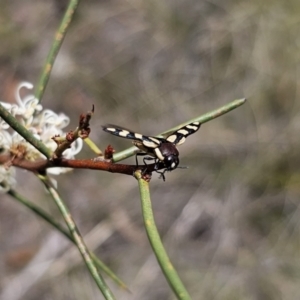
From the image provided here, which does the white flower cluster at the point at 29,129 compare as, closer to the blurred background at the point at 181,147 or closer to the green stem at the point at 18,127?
the green stem at the point at 18,127

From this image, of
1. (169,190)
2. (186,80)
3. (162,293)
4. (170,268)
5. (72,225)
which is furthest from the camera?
(186,80)

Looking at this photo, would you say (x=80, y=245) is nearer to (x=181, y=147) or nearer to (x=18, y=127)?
(x=18, y=127)

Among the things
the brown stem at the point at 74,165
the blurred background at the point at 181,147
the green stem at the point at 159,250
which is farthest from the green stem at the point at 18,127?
the blurred background at the point at 181,147

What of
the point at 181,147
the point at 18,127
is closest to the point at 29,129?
the point at 18,127

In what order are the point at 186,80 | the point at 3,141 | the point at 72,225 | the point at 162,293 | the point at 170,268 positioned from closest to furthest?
the point at 170,268, the point at 72,225, the point at 3,141, the point at 162,293, the point at 186,80

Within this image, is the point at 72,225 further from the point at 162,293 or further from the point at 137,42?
the point at 137,42

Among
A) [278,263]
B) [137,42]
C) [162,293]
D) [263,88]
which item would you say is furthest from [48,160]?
[137,42]

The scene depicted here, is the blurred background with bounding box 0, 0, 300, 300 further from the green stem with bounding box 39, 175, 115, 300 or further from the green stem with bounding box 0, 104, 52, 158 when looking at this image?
the green stem with bounding box 0, 104, 52, 158
